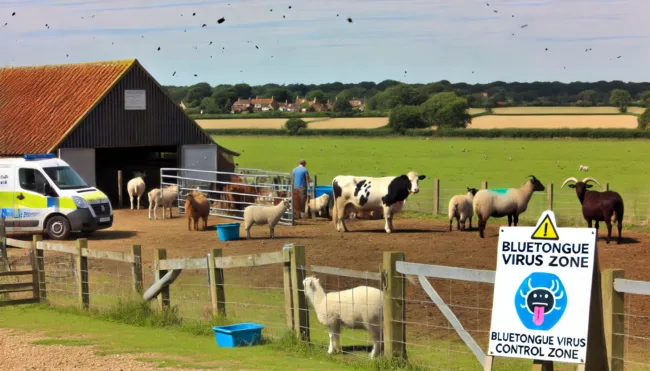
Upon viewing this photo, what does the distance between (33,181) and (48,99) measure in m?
11.0

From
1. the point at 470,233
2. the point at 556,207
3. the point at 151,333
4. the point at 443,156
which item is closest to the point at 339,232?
the point at 470,233

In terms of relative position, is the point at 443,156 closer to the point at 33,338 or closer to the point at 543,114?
the point at 543,114

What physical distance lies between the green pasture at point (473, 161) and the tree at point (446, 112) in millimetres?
11593

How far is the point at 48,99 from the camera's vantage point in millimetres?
33562

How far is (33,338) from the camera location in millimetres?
11164

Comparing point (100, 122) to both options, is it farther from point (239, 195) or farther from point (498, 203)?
point (498, 203)

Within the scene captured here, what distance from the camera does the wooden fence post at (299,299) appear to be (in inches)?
403

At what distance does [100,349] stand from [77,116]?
22.6 metres

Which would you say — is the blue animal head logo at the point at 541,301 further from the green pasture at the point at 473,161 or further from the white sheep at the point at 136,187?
the white sheep at the point at 136,187

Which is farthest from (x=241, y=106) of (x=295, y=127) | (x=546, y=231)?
(x=546, y=231)

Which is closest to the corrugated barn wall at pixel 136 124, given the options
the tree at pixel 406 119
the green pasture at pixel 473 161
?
the green pasture at pixel 473 161

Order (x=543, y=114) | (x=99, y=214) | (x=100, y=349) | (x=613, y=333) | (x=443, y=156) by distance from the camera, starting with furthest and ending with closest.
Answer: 1. (x=543, y=114)
2. (x=443, y=156)
3. (x=99, y=214)
4. (x=100, y=349)
5. (x=613, y=333)

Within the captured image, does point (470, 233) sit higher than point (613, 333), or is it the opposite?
point (613, 333)

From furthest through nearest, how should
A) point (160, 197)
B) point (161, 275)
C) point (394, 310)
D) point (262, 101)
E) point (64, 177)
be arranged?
point (262, 101), point (160, 197), point (64, 177), point (161, 275), point (394, 310)
